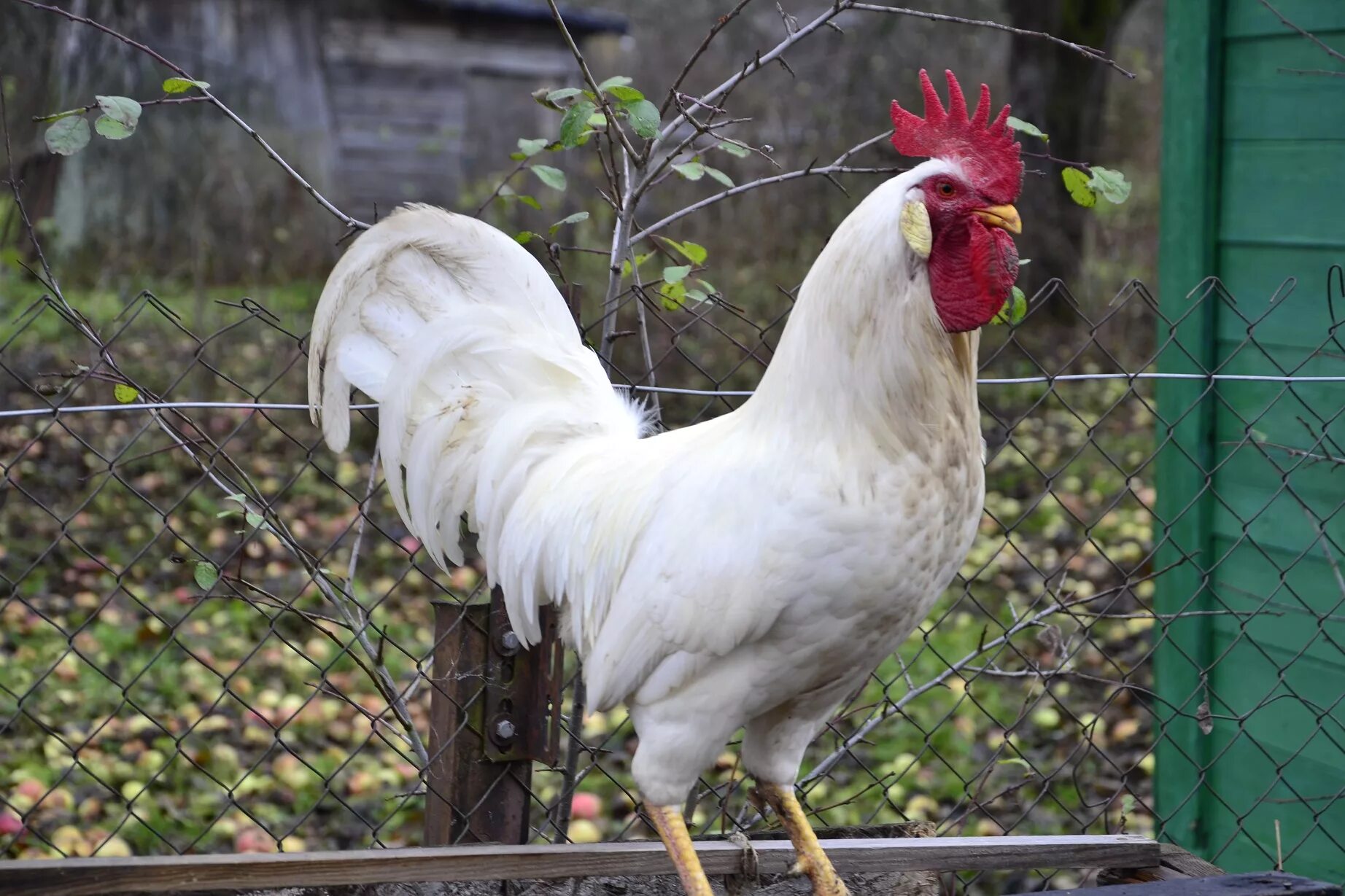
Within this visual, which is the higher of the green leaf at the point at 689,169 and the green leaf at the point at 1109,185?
the green leaf at the point at 689,169

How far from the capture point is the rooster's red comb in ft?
6.21

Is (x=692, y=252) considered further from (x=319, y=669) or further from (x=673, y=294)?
(x=319, y=669)

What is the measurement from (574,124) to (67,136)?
0.83 metres

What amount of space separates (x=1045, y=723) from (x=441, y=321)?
3.43 m

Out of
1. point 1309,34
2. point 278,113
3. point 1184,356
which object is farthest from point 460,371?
point 278,113

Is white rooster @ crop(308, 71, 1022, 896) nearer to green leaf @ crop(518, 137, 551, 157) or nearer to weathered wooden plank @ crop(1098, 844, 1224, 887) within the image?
green leaf @ crop(518, 137, 551, 157)

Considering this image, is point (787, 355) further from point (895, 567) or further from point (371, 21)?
point (371, 21)

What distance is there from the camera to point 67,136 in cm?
204

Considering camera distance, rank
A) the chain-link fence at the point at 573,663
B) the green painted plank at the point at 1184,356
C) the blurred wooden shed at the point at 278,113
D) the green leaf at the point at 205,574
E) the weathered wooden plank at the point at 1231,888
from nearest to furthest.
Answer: the weathered wooden plank at the point at 1231,888, the green leaf at the point at 205,574, the chain-link fence at the point at 573,663, the green painted plank at the point at 1184,356, the blurred wooden shed at the point at 278,113

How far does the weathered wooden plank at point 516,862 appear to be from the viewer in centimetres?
204

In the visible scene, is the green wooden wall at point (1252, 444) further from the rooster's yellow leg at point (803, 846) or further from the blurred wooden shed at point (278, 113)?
the blurred wooden shed at point (278, 113)

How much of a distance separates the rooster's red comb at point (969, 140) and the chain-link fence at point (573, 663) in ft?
1.90

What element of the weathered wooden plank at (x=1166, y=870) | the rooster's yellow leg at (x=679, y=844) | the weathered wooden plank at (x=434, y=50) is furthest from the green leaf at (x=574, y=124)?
the weathered wooden plank at (x=434, y=50)

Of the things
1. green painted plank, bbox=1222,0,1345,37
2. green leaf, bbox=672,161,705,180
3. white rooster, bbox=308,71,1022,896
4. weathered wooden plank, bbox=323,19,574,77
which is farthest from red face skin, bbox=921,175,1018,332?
weathered wooden plank, bbox=323,19,574,77
